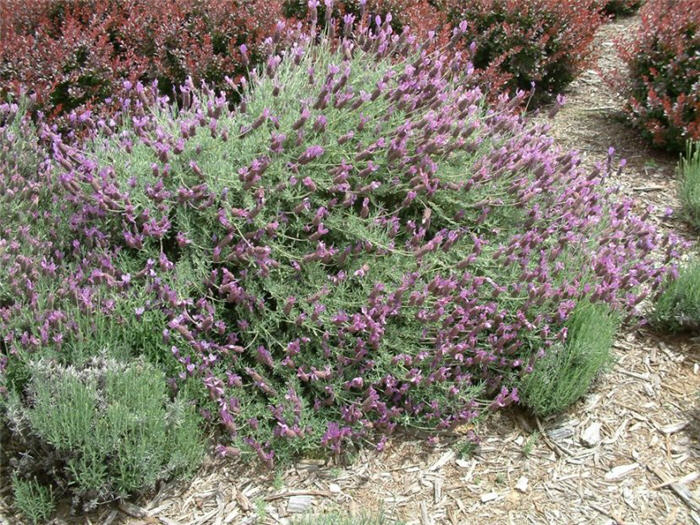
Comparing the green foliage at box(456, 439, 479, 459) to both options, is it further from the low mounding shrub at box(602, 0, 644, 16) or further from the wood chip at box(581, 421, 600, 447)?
the low mounding shrub at box(602, 0, 644, 16)

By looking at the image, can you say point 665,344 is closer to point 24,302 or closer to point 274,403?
point 274,403

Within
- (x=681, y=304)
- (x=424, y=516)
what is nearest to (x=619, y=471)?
(x=424, y=516)

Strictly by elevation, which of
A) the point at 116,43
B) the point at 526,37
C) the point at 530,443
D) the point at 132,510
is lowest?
the point at 132,510

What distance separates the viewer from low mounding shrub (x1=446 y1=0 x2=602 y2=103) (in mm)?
5863

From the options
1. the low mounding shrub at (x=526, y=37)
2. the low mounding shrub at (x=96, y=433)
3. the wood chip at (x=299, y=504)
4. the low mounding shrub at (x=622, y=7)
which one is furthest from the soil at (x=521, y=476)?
the low mounding shrub at (x=622, y=7)

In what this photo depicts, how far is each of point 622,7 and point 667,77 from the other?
11.1 ft

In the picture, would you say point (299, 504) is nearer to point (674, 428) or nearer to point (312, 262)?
point (312, 262)

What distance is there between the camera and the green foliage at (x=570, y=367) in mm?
3057

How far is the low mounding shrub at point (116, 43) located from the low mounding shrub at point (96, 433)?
2283 millimetres

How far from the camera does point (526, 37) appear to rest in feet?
19.2

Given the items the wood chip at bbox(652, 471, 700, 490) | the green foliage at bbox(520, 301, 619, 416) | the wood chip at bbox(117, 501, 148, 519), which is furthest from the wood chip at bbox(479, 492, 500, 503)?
the wood chip at bbox(117, 501, 148, 519)

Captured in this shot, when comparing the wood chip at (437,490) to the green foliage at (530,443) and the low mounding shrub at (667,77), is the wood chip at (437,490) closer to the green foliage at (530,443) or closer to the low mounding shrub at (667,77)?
the green foliage at (530,443)

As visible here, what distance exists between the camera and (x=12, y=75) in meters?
4.42

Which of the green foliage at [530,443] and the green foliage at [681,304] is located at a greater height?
the green foliage at [681,304]
